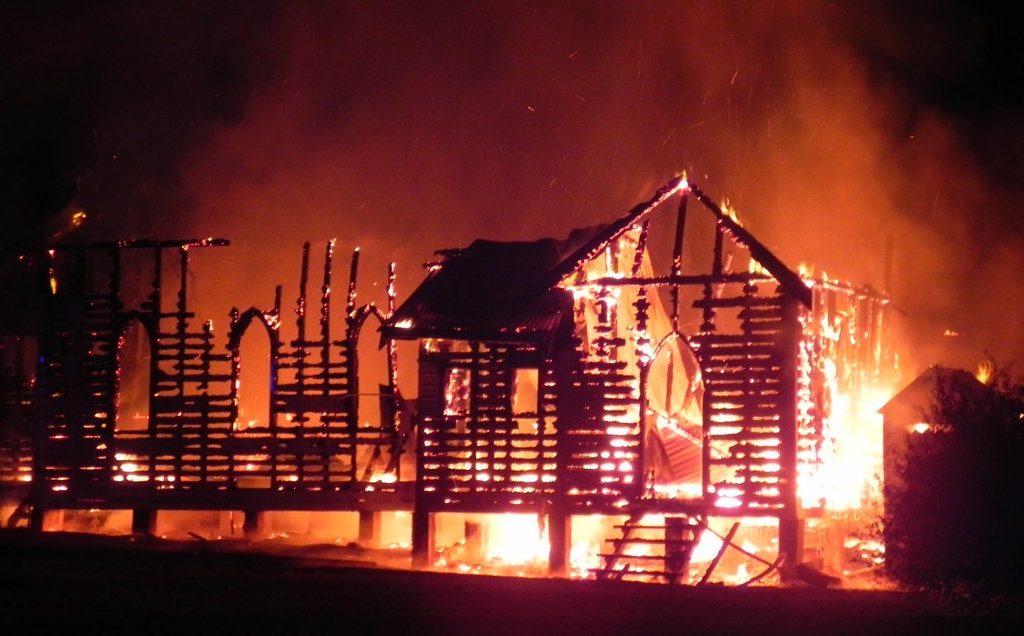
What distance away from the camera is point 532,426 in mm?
26734

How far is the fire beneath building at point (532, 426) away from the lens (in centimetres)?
2197

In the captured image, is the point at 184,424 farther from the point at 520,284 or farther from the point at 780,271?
the point at 780,271

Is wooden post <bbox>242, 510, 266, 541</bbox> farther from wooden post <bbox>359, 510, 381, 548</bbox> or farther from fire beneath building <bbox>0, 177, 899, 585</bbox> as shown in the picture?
wooden post <bbox>359, 510, 381, 548</bbox>

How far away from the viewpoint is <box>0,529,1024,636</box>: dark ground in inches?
629

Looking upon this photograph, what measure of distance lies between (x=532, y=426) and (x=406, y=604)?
9547 millimetres

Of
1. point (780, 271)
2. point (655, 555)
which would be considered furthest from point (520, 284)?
point (655, 555)

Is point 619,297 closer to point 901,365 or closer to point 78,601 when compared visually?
point 78,601

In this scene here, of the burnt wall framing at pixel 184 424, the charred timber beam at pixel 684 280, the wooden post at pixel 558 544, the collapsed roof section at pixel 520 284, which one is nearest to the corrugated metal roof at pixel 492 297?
the collapsed roof section at pixel 520 284

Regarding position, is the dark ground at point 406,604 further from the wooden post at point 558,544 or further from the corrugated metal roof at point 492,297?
the corrugated metal roof at point 492,297

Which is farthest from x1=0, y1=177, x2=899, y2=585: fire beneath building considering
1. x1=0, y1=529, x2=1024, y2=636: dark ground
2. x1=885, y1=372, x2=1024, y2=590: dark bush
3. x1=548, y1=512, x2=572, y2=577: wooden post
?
x1=885, y1=372, x2=1024, y2=590: dark bush

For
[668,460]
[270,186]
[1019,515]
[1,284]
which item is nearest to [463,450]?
[668,460]

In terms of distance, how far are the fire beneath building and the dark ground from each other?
299cm

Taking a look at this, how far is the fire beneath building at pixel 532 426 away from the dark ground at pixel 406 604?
2.99 metres

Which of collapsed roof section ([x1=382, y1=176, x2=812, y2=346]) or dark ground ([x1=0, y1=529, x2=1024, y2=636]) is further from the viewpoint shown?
collapsed roof section ([x1=382, y1=176, x2=812, y2=346])
